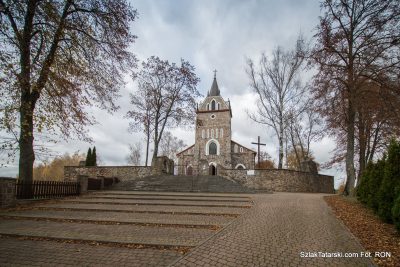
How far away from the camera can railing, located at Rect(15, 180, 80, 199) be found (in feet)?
38.9

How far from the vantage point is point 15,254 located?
192 inches

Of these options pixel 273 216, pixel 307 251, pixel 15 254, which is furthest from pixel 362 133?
pixel 15 254

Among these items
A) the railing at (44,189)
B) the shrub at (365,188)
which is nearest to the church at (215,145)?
the railing at (44,189)

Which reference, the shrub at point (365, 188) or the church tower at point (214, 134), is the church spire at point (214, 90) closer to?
the church tower at point (214, 134)

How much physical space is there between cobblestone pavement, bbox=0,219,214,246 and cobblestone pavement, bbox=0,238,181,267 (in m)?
0.46

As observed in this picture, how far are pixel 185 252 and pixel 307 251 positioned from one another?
93.0 inches

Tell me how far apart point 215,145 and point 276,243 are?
113 feet

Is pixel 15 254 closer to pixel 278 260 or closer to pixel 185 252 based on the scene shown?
pixel 185 252

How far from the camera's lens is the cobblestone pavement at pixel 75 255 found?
A: 177 inches

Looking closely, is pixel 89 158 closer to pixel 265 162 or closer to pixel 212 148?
pixel 212 148

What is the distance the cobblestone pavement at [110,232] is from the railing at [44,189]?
4.53 meters

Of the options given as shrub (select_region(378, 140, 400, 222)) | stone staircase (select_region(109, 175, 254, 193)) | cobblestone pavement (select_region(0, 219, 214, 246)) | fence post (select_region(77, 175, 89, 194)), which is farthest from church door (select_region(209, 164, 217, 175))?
cobblestone pavement (select_region(0, 219, 214, 246))

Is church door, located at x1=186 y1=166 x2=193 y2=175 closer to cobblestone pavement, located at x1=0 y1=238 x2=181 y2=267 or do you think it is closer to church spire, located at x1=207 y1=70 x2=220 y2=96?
church spire, located at x1=207 y1=70 x2=220 y2=96

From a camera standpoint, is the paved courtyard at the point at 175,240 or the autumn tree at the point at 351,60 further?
the autumn tree at the point at 351,60
